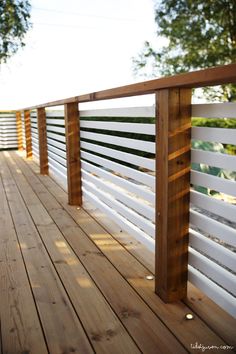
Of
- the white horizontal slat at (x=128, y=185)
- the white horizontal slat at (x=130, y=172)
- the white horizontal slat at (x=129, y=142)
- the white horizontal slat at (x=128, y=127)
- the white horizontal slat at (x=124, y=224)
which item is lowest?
the white horizontal slat at (x=124, y=224)

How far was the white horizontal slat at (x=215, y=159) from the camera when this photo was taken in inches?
47.4

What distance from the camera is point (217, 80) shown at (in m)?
1.06

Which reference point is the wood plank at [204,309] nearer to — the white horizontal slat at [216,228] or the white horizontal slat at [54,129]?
the white horizontal slat at [216,228]

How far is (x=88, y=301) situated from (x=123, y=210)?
32.9 inches

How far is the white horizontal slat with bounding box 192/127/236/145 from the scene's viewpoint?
1.19 meters

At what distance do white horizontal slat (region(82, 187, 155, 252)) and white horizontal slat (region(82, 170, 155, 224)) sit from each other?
0.12 m

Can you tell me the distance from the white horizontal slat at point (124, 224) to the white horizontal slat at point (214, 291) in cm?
38

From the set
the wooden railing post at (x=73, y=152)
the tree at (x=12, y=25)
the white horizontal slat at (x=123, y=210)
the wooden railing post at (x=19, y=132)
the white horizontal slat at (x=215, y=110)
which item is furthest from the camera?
the tree at (x=12, y=25)

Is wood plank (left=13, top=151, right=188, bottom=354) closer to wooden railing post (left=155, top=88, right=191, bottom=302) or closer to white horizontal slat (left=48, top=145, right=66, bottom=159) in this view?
wooden railing post (left=155, top=88, right=191, bottom=302)

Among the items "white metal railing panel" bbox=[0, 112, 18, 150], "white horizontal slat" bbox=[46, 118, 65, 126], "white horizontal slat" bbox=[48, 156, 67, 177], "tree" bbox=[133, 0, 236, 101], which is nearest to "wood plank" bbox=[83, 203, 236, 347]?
"white horizontal slat" bbox=[48, 156, 67, 177]

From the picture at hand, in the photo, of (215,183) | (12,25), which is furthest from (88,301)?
(12,25)

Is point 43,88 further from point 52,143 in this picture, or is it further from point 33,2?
point 52,143

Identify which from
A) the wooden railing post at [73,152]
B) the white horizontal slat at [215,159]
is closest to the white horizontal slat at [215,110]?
the white horizontal slat at [215,159]

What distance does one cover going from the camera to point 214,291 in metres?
1.38
